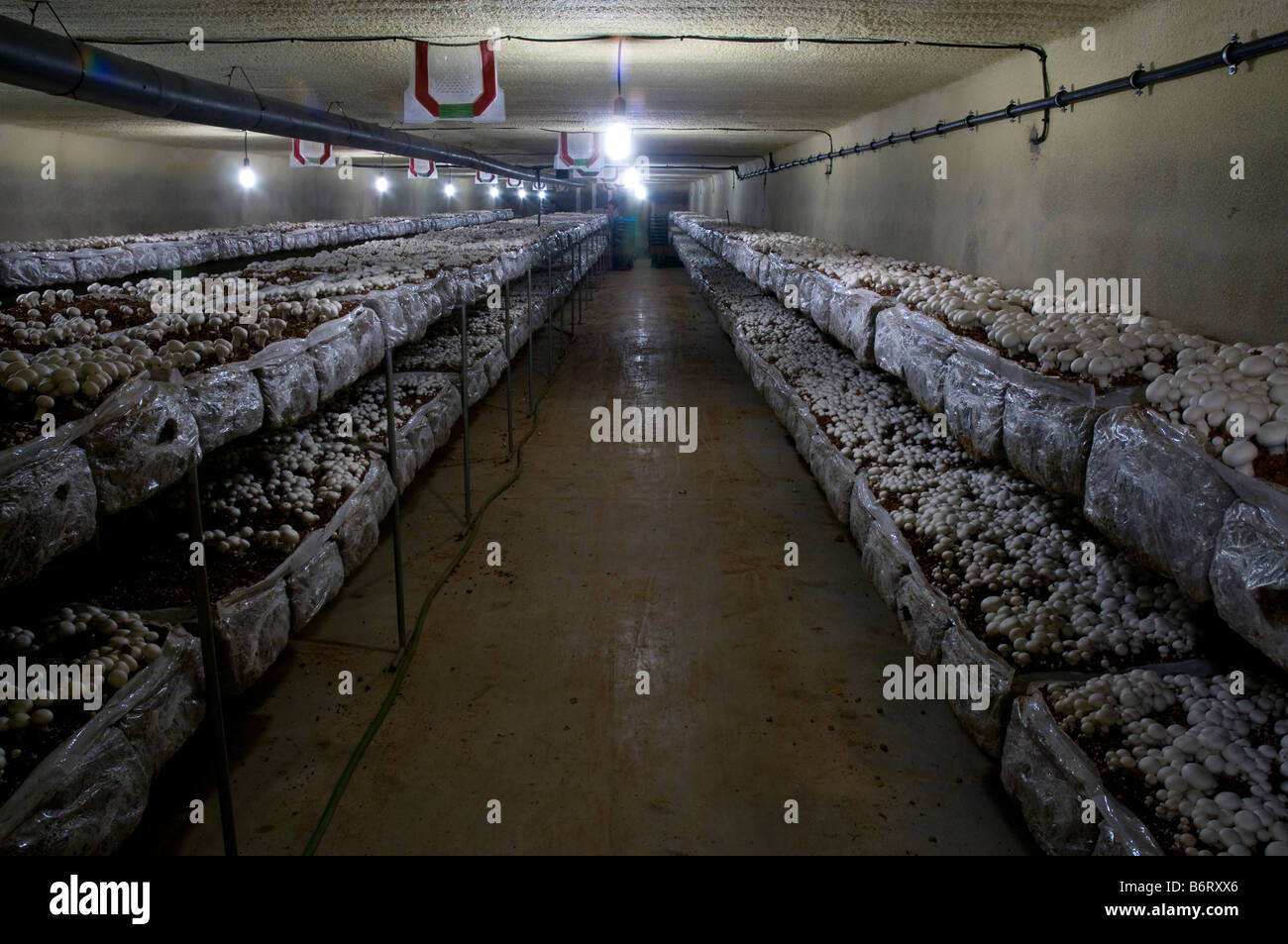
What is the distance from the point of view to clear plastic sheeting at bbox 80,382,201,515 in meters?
2.84

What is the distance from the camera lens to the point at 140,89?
459cm

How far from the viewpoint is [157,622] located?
11.6 ft

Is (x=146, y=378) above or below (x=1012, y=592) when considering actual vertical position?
above

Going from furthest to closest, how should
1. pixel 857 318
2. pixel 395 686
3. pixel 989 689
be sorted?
pixel 857 318
pixel 395 686
pixel 989 689

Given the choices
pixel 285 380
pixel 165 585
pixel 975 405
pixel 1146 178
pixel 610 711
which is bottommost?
pixel 610 711

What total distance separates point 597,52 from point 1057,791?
5789 millimetres

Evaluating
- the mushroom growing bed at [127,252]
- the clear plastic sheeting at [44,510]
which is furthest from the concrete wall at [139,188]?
the clear plastic sheeting at [44,510]

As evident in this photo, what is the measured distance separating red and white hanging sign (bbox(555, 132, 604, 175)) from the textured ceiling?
660mm

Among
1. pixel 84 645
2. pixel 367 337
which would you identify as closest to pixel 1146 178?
pixel 367 337

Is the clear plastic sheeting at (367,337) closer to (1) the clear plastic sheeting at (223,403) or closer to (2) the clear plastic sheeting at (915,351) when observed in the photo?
(1) the clear plastic sheeting at (223,403)

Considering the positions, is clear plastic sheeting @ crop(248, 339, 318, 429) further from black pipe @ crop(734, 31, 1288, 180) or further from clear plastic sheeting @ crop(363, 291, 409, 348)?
black pipe @ crop(734, 31, 1288, 180)

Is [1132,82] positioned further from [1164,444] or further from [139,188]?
[139,188]
